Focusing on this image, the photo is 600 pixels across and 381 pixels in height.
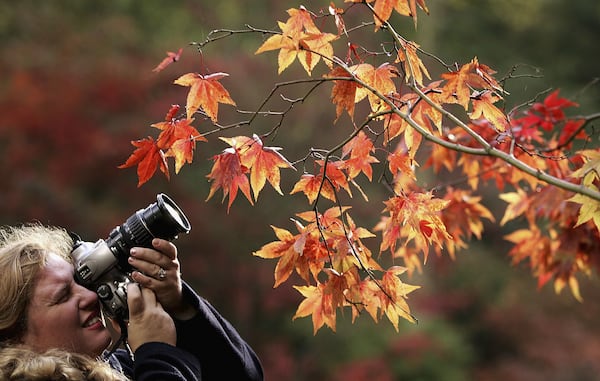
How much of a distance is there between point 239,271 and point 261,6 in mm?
3412

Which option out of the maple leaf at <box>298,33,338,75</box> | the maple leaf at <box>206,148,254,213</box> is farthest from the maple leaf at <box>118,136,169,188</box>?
the maple leaf at <box>298,33,338,75</box>

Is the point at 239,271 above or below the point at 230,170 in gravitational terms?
below

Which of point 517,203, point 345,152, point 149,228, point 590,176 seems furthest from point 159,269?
point 517,203

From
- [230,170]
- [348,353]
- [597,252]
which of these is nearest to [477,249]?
[348,353]

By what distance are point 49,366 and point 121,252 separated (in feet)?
0.90

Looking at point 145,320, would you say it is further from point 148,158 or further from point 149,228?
point 148,158

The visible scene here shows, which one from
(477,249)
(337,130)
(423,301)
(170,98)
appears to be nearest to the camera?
(170,98)

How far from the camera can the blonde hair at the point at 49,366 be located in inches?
62.9

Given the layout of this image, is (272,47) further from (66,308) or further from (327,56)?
(66,308)

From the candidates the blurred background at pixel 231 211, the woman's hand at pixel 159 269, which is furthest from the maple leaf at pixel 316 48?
the blurred background at pixel 231 211

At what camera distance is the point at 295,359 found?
6215 mm

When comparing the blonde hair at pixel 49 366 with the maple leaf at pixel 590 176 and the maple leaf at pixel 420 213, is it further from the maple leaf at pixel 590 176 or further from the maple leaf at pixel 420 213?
the maple leaf at pixel 590 176

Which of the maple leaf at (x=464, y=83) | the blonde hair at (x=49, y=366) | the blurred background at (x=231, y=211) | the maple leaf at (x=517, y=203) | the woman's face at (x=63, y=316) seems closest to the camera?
the blonde hair at (x=49, y=366)

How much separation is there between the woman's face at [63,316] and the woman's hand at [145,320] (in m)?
0.09
